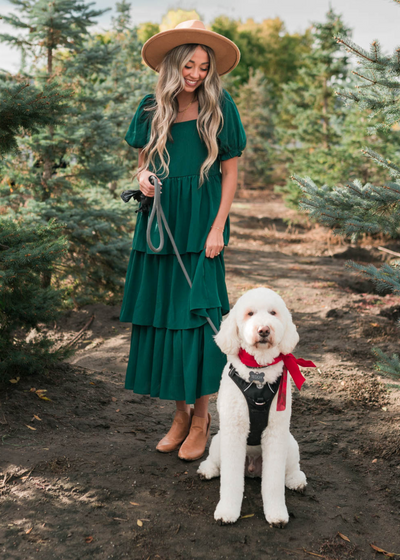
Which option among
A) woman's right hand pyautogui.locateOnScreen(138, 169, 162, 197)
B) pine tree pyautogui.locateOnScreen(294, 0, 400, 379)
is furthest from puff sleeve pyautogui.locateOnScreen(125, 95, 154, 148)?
pine tree pyautogui.locateOnScreen(294, 0, 400, 379)

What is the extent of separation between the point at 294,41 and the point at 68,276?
130ft

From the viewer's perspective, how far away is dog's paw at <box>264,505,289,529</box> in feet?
7.77

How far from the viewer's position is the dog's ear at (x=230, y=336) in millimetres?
2363

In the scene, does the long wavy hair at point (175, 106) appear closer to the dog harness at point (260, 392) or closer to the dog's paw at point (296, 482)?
the dog harness at point (260, 392)

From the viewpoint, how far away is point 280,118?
2166 cm

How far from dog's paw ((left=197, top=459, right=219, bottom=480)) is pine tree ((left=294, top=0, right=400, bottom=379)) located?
3.97 feet

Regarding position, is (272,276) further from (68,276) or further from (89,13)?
(89,13)

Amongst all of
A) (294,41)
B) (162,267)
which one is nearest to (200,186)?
(162,267)

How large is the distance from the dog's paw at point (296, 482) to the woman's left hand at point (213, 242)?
1.37m

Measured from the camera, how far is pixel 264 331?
7.21 ft

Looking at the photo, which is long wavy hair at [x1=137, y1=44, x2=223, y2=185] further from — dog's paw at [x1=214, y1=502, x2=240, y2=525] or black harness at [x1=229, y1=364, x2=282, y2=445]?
dog's paw at [x1=214, y1=502, x2=240, y2=525]

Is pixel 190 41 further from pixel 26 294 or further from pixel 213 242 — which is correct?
pixel 26 294

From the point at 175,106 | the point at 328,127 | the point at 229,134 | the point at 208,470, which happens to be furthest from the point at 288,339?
the point at 328,127

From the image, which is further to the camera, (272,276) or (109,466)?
(272,276)
